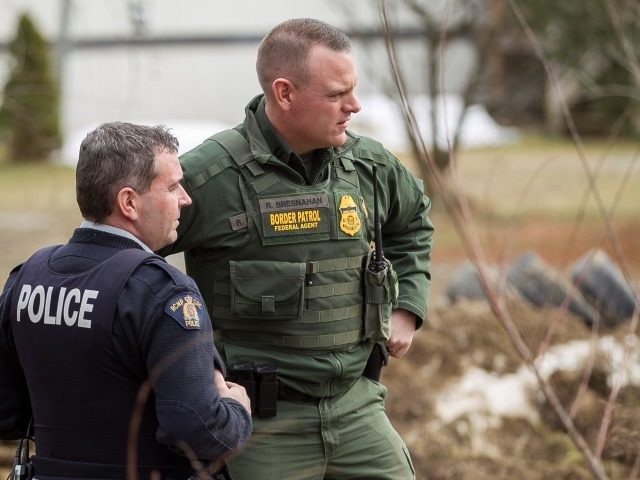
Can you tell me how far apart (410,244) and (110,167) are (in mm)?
1257

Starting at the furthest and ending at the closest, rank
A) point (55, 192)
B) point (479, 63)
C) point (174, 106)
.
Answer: point (174, 106) < point (55, 192) < point (479, 63)

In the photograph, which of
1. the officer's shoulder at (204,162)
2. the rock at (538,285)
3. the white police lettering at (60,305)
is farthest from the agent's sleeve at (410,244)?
the rock at (538,285)

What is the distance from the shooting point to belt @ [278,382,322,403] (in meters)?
2.99

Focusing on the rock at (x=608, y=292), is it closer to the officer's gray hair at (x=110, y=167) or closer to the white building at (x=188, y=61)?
the officer's gray hair at (x=110, y=167)

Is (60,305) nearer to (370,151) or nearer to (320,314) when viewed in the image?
(320,314)

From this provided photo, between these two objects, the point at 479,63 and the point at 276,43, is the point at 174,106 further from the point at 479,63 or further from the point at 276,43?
the point at 276,43

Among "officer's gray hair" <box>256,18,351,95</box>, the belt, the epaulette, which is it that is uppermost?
"officer's gray hair" <box>256,18,351,95</box>

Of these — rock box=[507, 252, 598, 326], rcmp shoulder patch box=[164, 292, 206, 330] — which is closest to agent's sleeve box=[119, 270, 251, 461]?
rcmp shoulder patch box=[164, 292, 206, 330]

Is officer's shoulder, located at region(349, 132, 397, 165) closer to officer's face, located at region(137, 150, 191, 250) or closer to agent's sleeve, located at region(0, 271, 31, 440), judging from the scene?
officer's face, located at region(137, 150, 191, 250)

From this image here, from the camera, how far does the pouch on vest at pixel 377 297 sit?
10.2 feet

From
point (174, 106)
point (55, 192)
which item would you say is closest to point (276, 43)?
point (55, 192)

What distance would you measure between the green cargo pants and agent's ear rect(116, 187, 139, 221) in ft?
2.59

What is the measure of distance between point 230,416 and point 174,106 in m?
20.9

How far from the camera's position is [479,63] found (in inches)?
558
